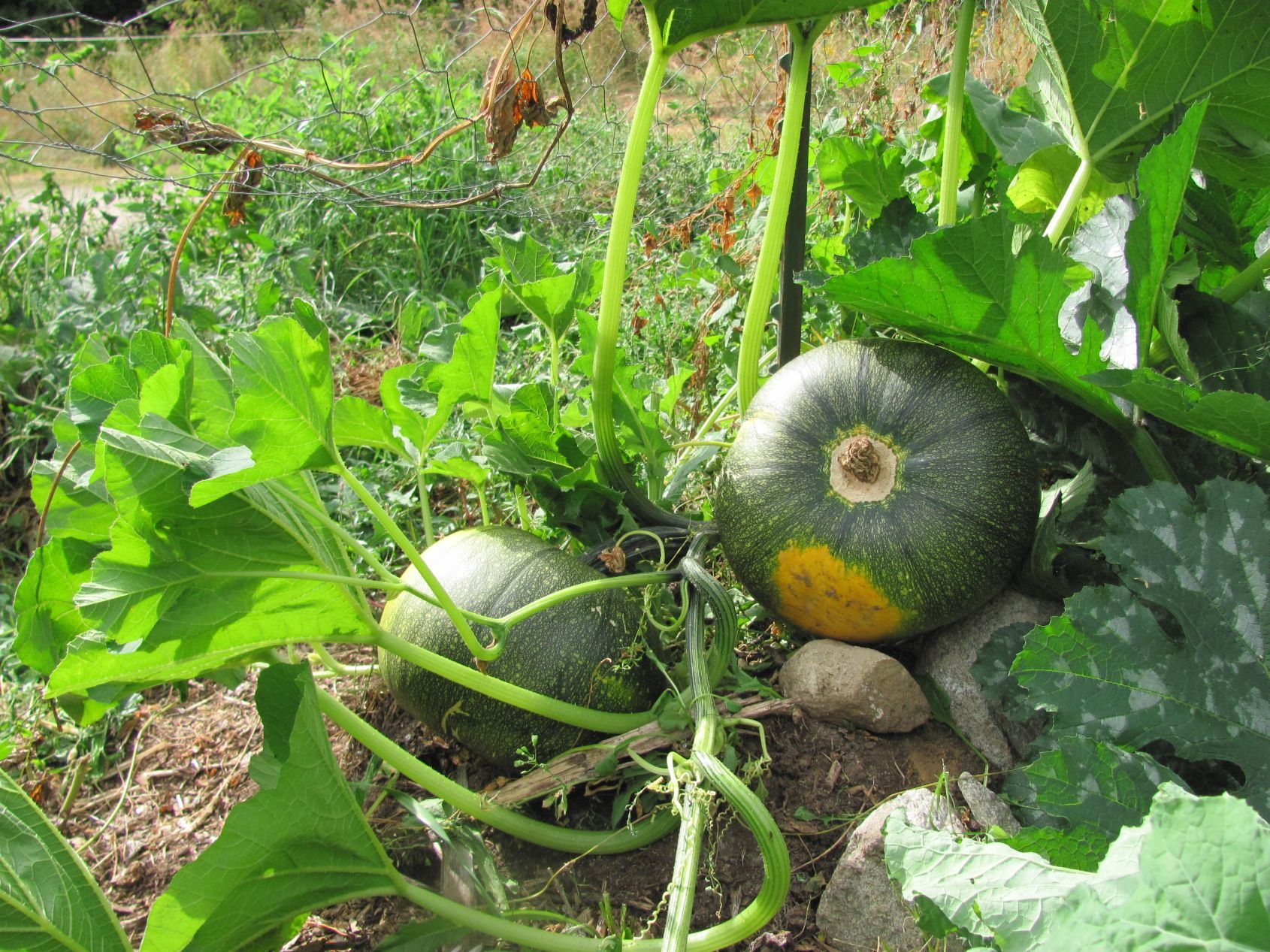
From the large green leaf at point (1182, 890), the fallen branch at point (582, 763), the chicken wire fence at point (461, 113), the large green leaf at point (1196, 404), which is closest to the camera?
the large green leaf at point (1182, 890)

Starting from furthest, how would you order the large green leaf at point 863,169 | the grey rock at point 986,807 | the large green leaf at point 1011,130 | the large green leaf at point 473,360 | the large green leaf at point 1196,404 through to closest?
the large green leaf at point 863,169 < the large green leaf at point 1011,130 < the large green leaf at point 473,360 < the grey rock at point 986,807 < the large green leaf at point 1196,404

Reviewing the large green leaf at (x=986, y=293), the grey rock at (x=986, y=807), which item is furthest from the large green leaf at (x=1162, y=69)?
the grey rock at (x=986, y=807)

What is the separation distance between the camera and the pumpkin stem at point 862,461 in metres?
1.83

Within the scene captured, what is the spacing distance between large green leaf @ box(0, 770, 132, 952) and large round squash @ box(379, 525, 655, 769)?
0.60 metres

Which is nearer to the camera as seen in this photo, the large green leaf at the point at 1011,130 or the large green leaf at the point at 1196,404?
the large green leaf at the point at 1196,404

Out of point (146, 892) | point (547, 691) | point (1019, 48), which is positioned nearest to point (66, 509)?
point (146, 892)

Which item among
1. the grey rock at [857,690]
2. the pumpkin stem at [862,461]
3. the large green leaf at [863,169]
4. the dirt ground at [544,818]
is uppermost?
the large green leaf at [863,169]

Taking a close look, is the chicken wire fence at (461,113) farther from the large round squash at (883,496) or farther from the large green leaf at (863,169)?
the large round squash at (883,496)

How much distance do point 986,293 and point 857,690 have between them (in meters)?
0.72

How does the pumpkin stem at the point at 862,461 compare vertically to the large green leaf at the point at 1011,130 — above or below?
below

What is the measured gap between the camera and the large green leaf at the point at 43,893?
4.72 ft

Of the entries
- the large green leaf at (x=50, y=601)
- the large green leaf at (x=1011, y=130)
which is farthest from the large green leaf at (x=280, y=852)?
the large green leaf at (x=1011, y=130)

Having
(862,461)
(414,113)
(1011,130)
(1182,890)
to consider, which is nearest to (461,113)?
(414,113)

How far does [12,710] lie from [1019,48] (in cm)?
395
